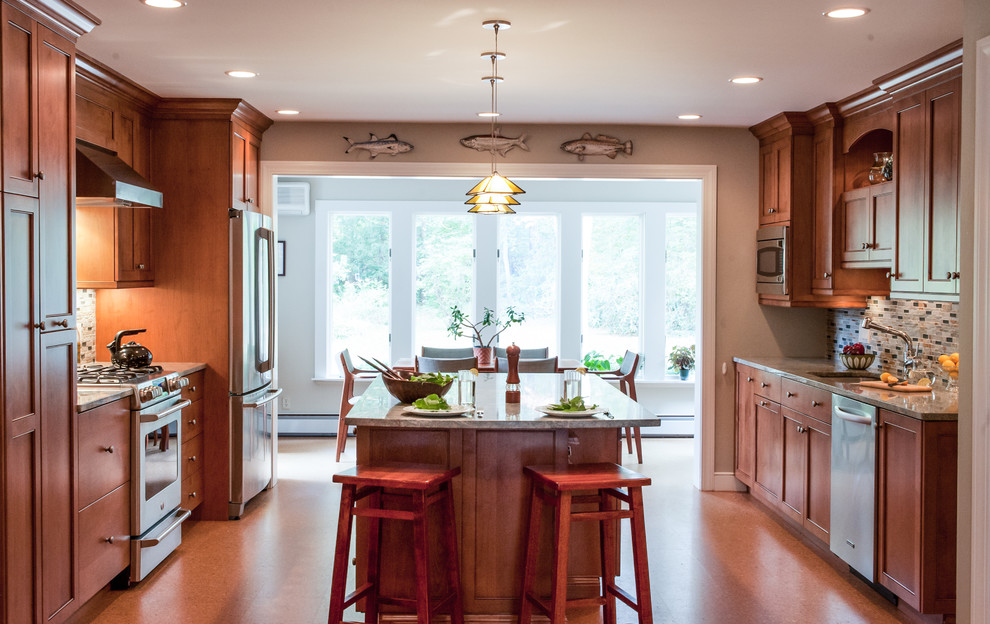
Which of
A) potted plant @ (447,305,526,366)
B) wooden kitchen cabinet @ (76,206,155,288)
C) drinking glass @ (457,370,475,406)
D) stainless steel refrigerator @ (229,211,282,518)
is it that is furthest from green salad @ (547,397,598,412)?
potted plant @ (447,305,526,366)

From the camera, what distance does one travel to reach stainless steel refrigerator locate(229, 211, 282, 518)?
17.1ft

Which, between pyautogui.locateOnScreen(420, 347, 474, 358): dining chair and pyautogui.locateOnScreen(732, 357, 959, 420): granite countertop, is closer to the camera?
pyautogui.locateOnScreen(732, 357, 959, 420): granite countertop

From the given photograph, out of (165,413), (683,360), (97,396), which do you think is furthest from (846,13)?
(683,360)

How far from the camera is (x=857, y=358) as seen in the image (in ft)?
16.3

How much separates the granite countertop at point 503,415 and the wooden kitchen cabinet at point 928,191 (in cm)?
155

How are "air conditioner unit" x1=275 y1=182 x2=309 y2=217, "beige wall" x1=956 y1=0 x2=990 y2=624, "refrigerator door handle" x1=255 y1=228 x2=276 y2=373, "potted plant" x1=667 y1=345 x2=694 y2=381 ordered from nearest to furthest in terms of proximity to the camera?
"beige wall" x1=956 y1=0 x2=990 y2=624 → "refrigerator door handle" x1=255 y1=228 x2=276 y2=373 → "air conditioner unit" x1=275 y1=182 x2=309 y2=217 → "potted plant" x1=667 y1=345 x2=694 y2=381

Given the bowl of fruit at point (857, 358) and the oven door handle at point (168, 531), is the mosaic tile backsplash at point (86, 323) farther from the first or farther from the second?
the bowl of fruit at point (857, 358)

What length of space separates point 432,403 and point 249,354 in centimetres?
217

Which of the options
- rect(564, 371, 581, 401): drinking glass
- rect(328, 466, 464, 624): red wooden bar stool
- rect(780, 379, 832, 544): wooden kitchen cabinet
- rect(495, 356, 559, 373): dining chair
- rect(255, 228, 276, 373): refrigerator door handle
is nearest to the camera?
rect(328, 466, 464, 624): red wooden bar stool

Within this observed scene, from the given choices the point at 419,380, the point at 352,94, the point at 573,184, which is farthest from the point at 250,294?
the point at 573,184

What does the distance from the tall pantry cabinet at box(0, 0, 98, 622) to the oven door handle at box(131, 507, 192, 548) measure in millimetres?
577

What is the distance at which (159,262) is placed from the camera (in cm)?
521

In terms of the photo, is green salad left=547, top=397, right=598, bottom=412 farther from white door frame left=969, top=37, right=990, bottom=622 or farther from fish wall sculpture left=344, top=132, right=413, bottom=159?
fish wall sculpture left=344, top=132, right=413, bottom=159

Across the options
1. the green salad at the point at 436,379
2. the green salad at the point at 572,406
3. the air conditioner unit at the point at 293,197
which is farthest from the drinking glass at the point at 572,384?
the air conditioner unit at the point at 293,197
